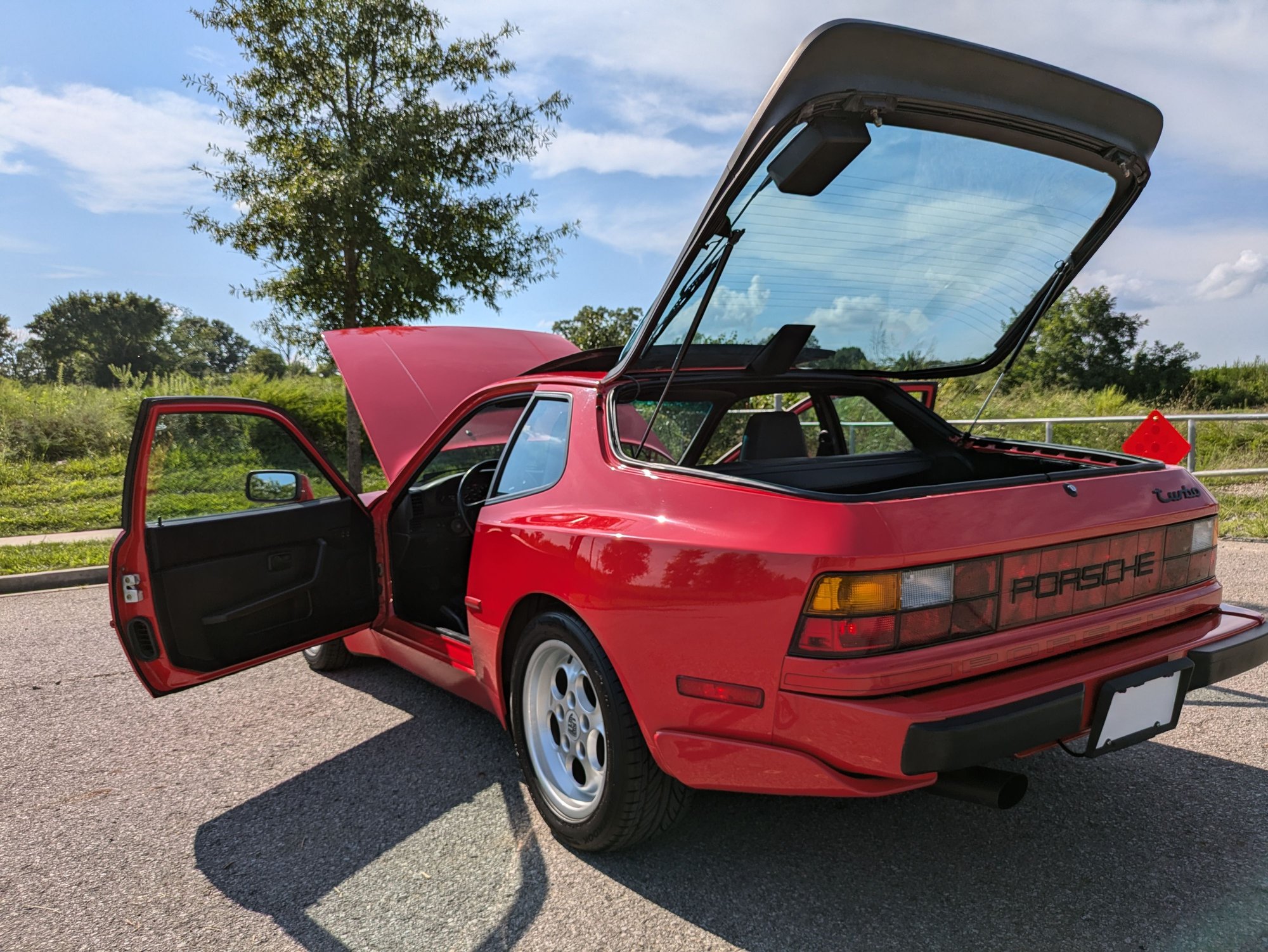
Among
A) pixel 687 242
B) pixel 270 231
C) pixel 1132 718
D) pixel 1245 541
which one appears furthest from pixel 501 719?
pixel 270 231

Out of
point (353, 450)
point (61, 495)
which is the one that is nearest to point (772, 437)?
point (353, 450)

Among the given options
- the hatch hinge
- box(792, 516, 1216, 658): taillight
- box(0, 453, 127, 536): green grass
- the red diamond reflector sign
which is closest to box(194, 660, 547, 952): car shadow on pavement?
box(792, 516, 1216, 658): taillight

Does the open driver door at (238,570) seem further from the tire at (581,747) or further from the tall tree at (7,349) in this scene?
the tall tree at (7,349)

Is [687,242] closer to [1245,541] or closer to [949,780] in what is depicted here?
[949,780]

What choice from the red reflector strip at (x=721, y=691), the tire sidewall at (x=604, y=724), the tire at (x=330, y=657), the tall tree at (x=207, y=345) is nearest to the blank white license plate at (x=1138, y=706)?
the red reflector strip at (x=721, y=691)

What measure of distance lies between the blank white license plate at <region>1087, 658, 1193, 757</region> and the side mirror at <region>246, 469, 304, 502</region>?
3.01 meters

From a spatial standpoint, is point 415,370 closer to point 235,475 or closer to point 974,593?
point 974,593

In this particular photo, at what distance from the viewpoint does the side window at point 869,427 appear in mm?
3912

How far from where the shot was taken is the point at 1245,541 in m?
7.35

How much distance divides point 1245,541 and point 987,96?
6.93 meters

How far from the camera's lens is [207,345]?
235ft

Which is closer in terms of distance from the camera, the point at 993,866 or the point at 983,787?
the point at 983,787

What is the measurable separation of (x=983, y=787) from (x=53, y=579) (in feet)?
27.2

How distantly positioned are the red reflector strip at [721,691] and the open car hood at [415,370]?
2052mm
